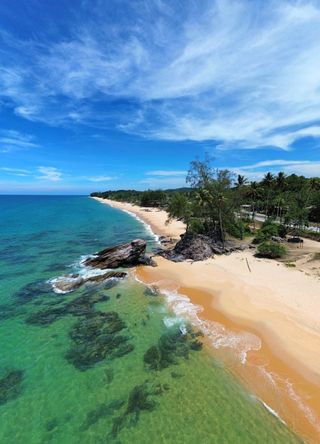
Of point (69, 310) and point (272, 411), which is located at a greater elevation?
point (272, 411)

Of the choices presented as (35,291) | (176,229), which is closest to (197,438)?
(35,291)

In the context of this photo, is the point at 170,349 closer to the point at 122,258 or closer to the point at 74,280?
the point at 74,280

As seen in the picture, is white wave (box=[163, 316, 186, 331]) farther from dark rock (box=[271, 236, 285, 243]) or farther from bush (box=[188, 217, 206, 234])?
dark rock (box=[271, 236, 285, 243])

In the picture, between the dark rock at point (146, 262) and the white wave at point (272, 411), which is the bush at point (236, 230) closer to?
the dark rock at point (146, 262)

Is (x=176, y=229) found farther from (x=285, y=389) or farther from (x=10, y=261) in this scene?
(x=285, y=389)

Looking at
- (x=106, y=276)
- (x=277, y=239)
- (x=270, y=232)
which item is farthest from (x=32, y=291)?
(x=270, y=232)

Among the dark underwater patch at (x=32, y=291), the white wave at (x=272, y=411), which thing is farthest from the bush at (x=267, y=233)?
the white wave at (x=272, y=411)

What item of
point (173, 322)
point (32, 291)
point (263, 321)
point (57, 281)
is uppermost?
point (263, 321)
